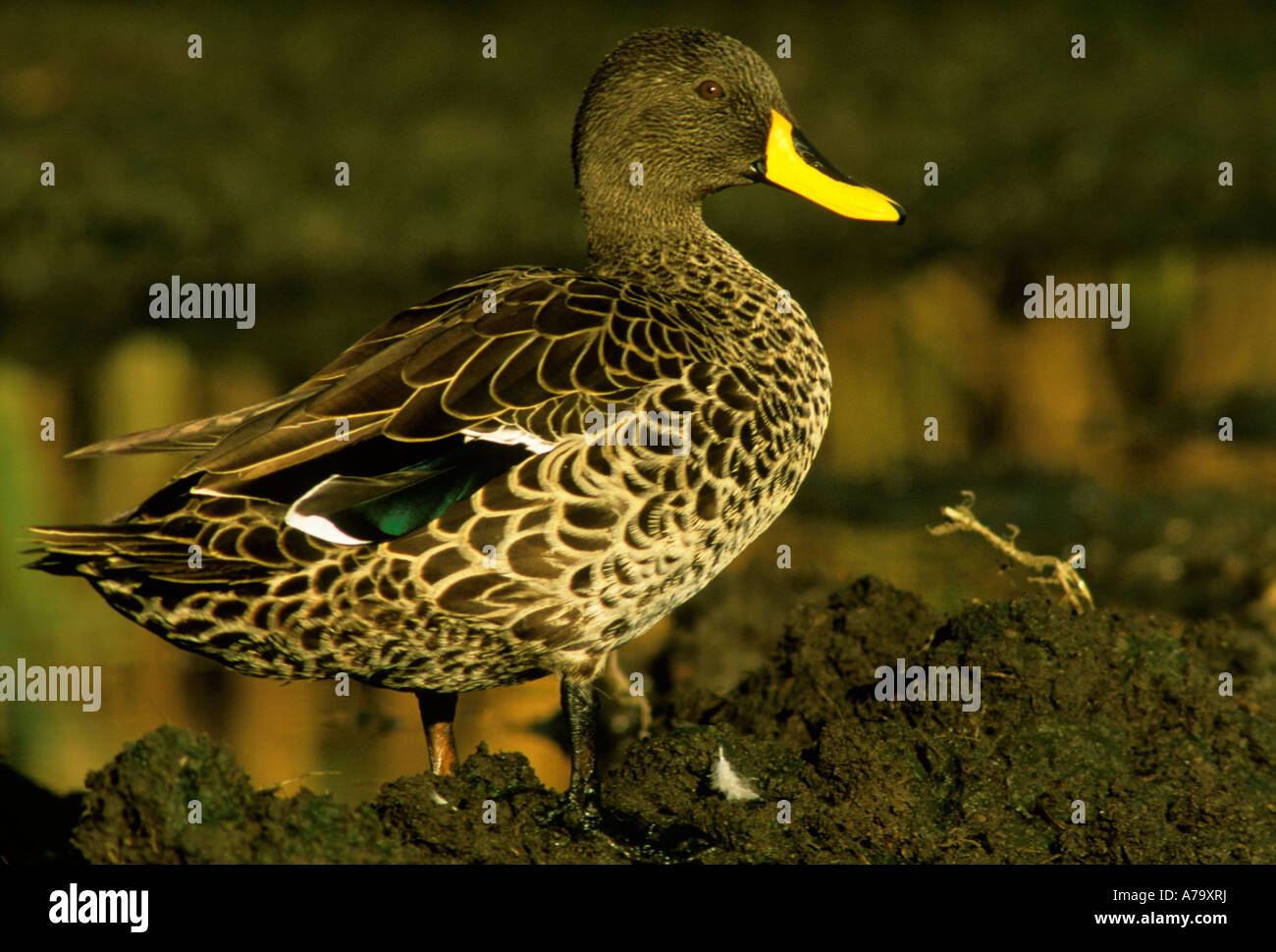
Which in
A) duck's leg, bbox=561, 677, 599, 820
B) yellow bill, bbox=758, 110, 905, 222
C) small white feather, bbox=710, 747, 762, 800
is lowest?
small white feather, bbox=710, 747, 762, 800

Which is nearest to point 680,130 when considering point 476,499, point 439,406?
point 439,406

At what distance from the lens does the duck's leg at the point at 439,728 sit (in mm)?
4445

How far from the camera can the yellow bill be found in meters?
4.79

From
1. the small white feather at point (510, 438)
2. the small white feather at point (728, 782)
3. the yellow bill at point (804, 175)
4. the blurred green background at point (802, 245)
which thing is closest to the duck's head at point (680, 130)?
the yellow bill at point (804, 175)

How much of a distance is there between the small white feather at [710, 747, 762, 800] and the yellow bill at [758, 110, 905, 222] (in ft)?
5.54

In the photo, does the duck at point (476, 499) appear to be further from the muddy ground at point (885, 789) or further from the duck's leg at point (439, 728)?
the muddy ground at point (885, 789)

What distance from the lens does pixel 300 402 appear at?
3971mm

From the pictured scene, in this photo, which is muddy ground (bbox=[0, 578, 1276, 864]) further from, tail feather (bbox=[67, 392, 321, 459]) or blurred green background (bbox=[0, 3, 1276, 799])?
blurred green background (bbox=[0, 3, 1276, 799])

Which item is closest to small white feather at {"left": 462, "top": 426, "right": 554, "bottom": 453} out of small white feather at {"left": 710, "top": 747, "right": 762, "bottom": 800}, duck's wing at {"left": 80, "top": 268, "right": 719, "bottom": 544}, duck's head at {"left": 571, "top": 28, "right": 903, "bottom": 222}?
duck's wing at {"left": 80, "top": 268, "right": 719, "bottom": 544}

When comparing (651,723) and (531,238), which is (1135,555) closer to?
(651,723)

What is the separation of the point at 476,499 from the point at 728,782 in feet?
3.00

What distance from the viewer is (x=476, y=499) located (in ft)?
12.4

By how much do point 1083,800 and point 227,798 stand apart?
195 centimetres

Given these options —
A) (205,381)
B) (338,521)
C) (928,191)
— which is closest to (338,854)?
(338,521)
